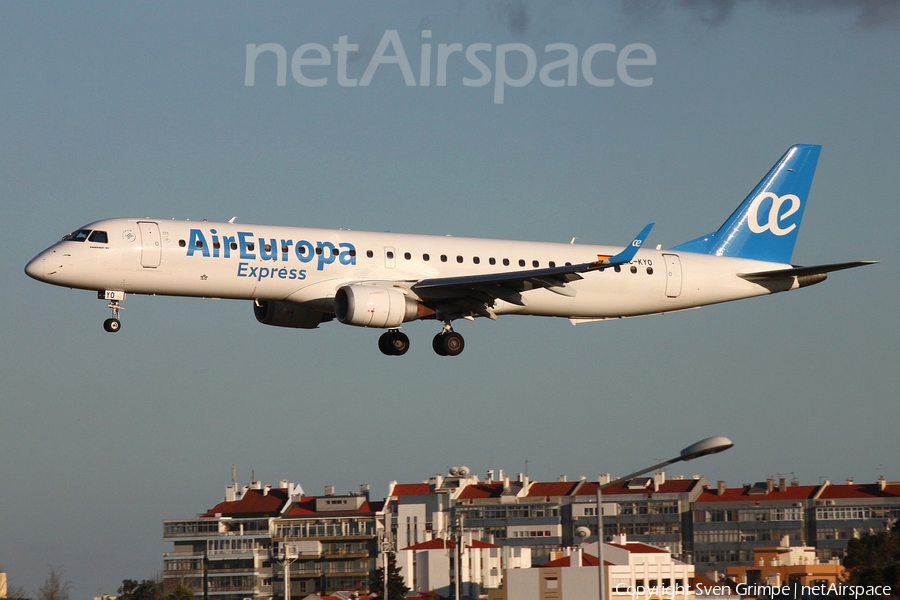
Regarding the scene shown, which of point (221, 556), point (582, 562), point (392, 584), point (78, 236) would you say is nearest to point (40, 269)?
point (78, 236)

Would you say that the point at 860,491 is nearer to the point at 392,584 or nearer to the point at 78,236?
the point at 392,584

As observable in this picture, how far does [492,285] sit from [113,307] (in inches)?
513

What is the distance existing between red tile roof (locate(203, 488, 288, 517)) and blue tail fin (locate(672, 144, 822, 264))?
78346 millimetres

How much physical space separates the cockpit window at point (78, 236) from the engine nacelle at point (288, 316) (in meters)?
6.94

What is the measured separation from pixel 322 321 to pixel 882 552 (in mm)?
55180

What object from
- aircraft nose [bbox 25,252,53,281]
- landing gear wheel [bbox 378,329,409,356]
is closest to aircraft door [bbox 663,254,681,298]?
landing gear wheel [bbox 378,329,409,356]

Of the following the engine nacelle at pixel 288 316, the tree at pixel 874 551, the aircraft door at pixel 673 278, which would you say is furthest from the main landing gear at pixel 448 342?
the tree at pixel 874 551

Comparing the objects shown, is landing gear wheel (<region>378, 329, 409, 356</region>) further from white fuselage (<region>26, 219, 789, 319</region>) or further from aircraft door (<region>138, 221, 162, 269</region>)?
aircraft door (<region>138, 221, 162, 269</region>)

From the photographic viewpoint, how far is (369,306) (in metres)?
47.7

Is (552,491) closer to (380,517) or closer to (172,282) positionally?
(380,517)

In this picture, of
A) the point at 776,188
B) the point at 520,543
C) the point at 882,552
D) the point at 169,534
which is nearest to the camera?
the point at 776,188

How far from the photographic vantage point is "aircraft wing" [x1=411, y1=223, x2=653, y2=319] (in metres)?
48.2

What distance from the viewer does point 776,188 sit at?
61.7 meters

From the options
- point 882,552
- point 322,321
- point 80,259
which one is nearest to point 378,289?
point 322,321
